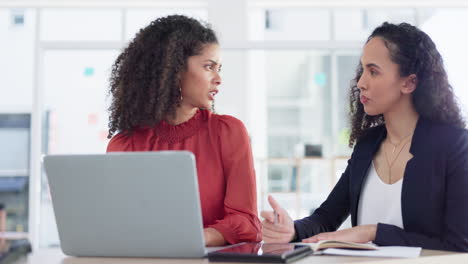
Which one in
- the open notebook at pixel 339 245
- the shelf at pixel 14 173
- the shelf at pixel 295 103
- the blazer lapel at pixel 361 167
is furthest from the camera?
the shelf at pixel 295 103

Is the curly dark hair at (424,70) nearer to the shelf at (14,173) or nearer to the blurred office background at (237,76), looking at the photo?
the blurred office background at (237,76)

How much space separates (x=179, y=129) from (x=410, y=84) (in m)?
0.80

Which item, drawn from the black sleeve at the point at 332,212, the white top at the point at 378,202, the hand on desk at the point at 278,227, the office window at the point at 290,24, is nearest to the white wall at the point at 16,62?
the office window at the point at 290,24

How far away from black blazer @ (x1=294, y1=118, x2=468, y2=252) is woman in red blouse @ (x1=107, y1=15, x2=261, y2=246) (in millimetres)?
283

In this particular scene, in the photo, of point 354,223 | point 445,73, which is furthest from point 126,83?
point 445,73

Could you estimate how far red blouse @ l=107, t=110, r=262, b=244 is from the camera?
1772 millimetres

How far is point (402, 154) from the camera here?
1.93 m

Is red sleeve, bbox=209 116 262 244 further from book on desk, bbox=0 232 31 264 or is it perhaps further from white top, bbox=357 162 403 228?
book on desk, bbox=0 232 31 264

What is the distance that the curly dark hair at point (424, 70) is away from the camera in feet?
6.18

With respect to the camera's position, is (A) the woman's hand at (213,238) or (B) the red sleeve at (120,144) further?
(B) the red sleeve at (120,144)

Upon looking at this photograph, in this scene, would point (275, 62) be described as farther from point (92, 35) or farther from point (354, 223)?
point (354, 223)

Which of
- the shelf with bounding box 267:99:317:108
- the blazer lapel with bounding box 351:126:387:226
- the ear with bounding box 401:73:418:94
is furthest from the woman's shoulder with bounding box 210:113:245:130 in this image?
the shelf with bounding box 267:99:317:108

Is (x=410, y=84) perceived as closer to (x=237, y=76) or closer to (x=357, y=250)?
(x=357, y=250)

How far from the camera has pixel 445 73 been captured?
196 centimetres
